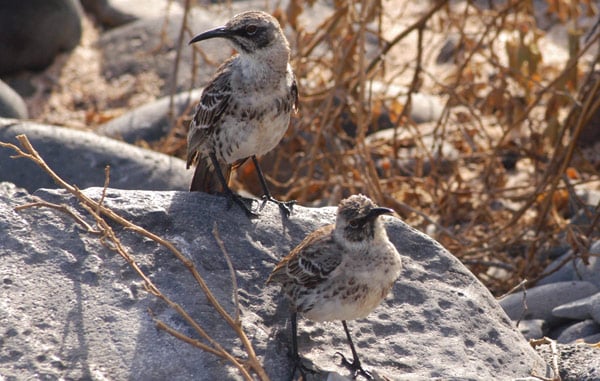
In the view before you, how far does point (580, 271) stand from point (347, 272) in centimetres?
319

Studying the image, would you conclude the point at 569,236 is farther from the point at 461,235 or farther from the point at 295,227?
the point at 295,227

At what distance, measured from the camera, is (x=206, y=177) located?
20.1 feet

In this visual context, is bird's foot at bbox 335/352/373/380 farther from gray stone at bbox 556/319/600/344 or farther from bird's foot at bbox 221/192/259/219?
gray stone at bbox 556/319/600/344

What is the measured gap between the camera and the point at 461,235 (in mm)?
7746

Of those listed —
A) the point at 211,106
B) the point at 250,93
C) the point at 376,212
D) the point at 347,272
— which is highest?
the point at 250,93

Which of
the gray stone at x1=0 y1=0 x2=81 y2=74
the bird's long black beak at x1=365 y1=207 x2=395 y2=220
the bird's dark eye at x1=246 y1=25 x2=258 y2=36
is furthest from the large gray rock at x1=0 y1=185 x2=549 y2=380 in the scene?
the gray stone at x1=0 y1=0 x2=81 y2=74

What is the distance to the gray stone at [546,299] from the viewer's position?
6.42 metres

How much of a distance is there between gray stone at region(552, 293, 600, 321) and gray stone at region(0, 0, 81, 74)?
8.27 metres

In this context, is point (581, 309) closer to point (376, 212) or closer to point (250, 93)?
point (376, 212)

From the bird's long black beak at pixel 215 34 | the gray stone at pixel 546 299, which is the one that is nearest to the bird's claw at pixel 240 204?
the bird's long black beak at pixel 215 34

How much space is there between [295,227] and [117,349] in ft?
4.47

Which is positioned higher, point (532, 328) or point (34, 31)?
point (34, 31)

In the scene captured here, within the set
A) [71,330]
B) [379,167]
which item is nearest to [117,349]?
[71,330]

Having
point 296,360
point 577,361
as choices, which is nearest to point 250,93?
point 296,360
